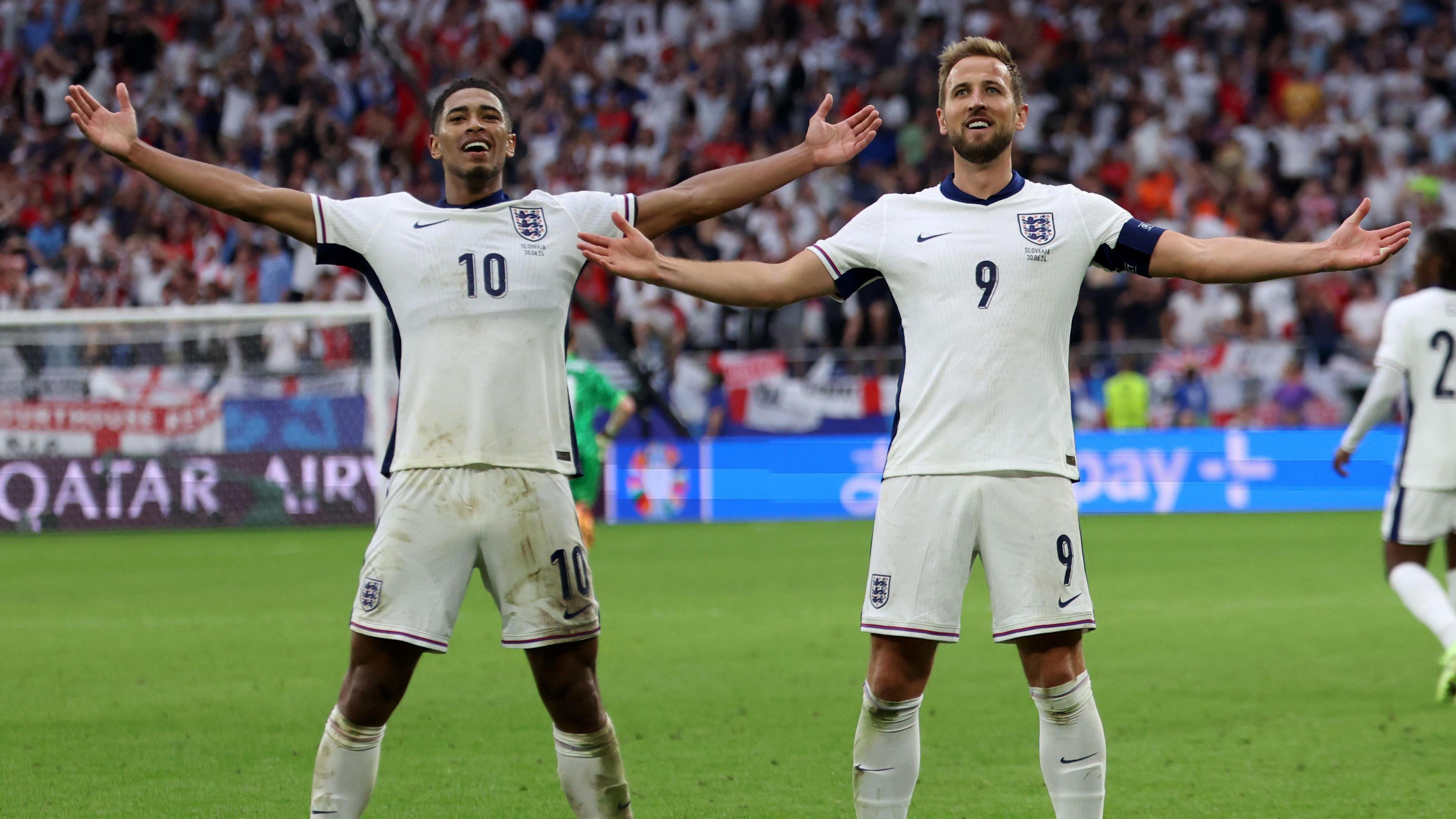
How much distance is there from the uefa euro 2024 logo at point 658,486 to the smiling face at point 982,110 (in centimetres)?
1388

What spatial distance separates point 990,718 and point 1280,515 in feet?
37.6

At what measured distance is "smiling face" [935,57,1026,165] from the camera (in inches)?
182

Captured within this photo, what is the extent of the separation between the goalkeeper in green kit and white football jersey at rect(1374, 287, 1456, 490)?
4691 mm

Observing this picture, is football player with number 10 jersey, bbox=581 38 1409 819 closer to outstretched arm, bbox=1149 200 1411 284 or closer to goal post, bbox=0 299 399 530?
outstretched arm, bbox=1149 200 1411 284

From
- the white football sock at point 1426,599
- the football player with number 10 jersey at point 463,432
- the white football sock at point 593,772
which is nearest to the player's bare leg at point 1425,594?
the white football sock at point 1426,599

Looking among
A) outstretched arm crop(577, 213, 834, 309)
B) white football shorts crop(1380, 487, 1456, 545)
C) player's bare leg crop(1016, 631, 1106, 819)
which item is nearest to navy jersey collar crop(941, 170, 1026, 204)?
outstretched arm crop(577, 213, 834, 309)

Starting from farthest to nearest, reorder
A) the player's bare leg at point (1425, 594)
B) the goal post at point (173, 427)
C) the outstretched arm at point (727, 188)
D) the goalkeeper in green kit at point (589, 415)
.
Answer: the goal post at point (173, 427) < the goalkeeper in green kit at point (589, 415) < the player's bare leg at point (1425, 594) < the outstretched arm at point (727, 188)

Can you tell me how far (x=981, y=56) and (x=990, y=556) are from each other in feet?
4.55

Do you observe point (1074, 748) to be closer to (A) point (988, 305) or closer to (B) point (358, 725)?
(A) point (988, 305)

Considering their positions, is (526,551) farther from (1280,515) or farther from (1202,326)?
(1202,326)

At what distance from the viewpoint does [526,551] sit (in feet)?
15.1

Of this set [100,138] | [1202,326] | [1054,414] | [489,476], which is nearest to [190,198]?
[100,138]

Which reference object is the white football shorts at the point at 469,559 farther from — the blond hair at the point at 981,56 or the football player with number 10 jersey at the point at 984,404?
the blond hair at the point at 981,56

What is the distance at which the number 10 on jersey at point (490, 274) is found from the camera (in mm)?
4617
